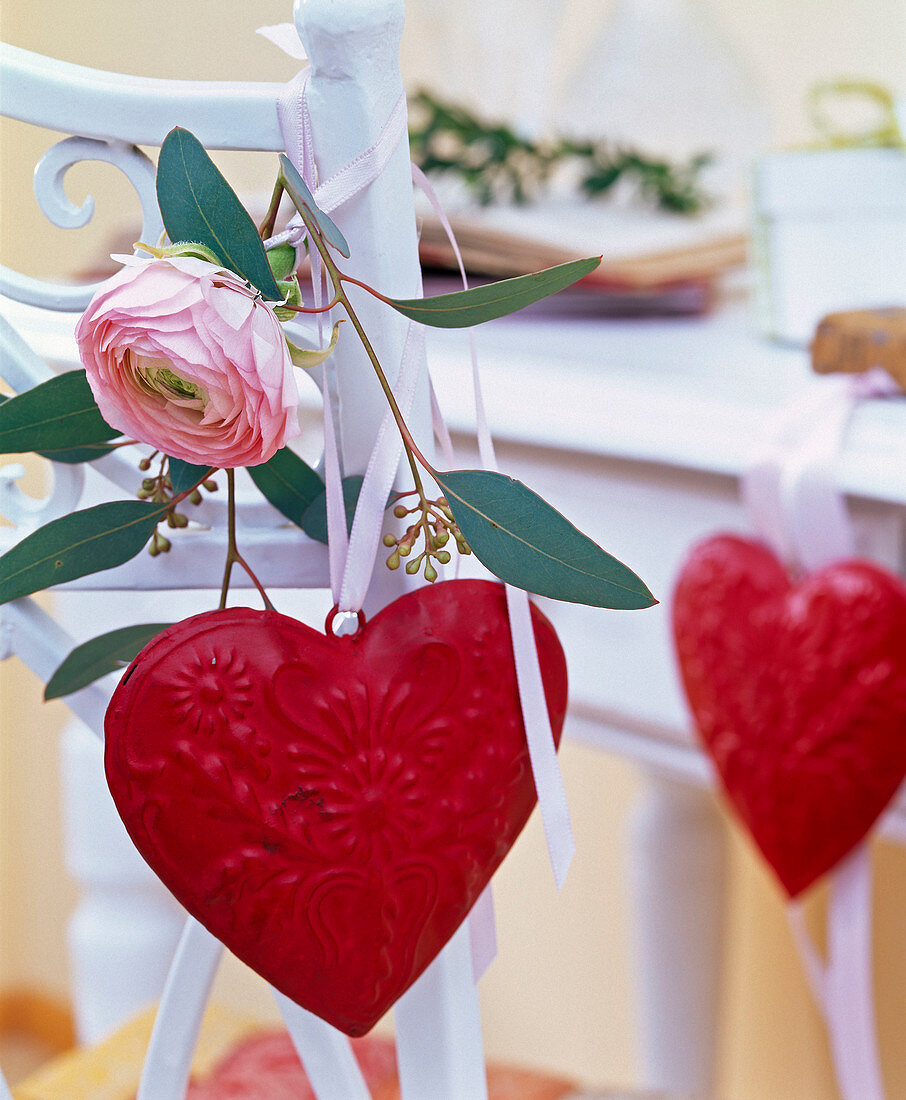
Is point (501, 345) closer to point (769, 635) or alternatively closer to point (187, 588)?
point (769, 635)

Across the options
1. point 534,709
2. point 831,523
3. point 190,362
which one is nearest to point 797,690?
point 831,523

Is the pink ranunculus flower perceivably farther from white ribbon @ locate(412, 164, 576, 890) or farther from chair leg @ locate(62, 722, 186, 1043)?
chair leg @ locate(62, 722, 186, 1043)

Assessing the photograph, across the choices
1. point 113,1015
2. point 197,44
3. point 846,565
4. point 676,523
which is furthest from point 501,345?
point 113,1015

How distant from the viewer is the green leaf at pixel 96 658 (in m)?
0.31

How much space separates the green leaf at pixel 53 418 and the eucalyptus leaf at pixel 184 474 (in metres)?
0.01

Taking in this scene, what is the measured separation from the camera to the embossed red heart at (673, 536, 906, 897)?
51 cm

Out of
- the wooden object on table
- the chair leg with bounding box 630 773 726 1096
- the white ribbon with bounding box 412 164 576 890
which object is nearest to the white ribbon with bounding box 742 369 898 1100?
the wooden object on table

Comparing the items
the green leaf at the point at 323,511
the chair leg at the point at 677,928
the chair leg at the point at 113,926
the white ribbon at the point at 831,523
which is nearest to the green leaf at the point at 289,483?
the green leaf at the point at 323,511

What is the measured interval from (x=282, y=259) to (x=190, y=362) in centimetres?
4

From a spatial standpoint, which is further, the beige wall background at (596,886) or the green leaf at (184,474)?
the beige wall background at (596,886)

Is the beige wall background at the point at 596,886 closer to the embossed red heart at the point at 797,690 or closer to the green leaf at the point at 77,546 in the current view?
the embossed red heart at the point at 797,690

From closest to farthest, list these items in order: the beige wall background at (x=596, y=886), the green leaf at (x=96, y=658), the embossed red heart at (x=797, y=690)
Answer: the green leaf at (x=96, y=658) < the embossed red heart at (x=797, y=690) < the beige wall background at (x=596, y=886)

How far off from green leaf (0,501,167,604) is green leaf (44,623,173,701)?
50 millimetres

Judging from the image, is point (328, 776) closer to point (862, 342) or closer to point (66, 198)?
point (66, 198)
